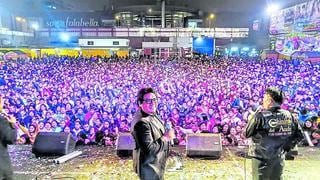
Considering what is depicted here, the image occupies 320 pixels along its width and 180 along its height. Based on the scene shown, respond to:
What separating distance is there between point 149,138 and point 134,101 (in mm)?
8571

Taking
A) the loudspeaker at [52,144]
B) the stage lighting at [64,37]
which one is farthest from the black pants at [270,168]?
the stage lighting at [64,37]

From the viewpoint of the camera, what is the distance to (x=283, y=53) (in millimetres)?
30406

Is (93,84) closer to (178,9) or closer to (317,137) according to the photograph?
(317,137)

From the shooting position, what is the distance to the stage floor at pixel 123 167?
4941mm

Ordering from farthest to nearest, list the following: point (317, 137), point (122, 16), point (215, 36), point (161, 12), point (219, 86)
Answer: point (122, 16) < point (161, 12) < point (215, 36) < point (219, 86) < point (317, 137)

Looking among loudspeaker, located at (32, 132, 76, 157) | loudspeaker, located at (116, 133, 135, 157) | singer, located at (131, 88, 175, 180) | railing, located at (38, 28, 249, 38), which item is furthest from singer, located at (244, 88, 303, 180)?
railing, located at (38, 28, 249, 38)

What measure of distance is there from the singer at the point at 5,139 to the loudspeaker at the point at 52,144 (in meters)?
2.42

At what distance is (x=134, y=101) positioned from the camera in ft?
37.0

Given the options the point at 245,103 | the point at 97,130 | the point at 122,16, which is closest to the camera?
the point at 97,130

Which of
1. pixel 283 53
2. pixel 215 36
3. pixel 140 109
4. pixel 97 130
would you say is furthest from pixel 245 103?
pixel 215 36

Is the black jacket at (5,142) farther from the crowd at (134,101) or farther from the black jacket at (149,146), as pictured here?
the crowd at (134,101)

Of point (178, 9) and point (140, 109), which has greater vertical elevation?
point (178, 9)

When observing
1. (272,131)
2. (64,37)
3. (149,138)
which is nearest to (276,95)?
(272,131)

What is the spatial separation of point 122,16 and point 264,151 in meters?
57.4
